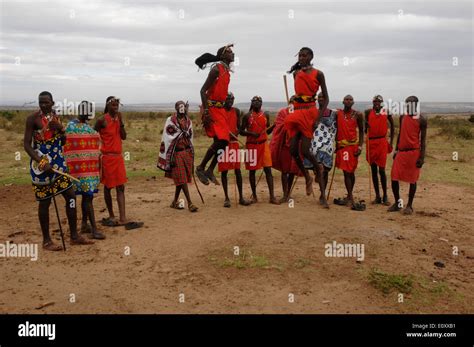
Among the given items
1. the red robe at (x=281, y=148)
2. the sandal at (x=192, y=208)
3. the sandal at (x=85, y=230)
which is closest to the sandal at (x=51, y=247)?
the sandal at (x=85, y=230)

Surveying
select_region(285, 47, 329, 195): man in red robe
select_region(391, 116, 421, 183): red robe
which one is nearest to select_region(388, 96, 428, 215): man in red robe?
select_region(391, 116, 421, 183): red robe

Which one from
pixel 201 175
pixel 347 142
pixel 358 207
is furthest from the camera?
pixel 347 142

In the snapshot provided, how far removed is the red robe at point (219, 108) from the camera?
7840 mm

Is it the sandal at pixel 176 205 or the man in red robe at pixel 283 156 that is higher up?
the man in red robe at pixel 283 156

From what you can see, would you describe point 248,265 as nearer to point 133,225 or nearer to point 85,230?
point 133,225

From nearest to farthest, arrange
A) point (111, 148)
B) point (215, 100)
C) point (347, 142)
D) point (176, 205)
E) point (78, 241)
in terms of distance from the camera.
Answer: point (78, 241) → point (111, 148) → point (215, 100) → point (176, 205) → point (347, 142)

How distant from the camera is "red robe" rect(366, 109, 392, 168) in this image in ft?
29.8

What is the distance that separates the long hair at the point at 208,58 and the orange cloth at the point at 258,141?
4.15 ft

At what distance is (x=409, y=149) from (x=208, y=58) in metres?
3.66

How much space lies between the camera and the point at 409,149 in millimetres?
8375

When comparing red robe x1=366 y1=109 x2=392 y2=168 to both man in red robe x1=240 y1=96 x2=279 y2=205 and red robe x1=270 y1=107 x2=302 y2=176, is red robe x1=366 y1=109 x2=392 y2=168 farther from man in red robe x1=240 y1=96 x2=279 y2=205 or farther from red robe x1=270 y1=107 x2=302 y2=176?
man in red robe x1=240 y1=96 x2=279 y2=205

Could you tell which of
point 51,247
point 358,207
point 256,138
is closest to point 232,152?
point 256,138

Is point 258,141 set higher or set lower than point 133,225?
higher

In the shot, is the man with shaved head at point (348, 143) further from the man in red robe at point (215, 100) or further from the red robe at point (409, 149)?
the man in red robe at point (215, 100)
